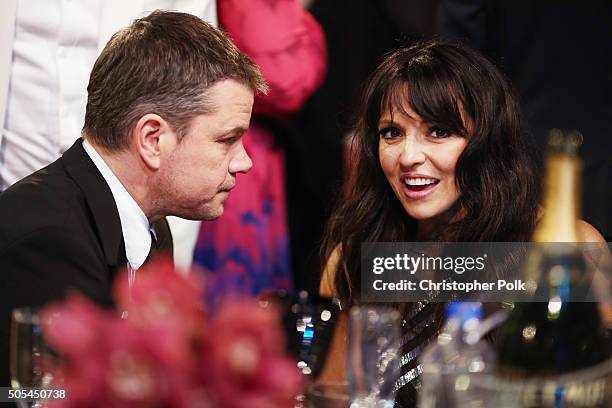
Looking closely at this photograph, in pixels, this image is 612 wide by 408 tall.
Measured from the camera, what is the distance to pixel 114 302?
5.29ft

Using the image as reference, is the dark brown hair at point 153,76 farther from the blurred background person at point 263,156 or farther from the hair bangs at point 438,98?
the blurred background person at point 263,156

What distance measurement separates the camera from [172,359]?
74 cm

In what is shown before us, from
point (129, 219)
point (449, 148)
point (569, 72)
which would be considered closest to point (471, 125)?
point (449, 148)

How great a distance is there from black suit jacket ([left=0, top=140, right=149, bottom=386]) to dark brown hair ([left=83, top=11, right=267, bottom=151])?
11 cm

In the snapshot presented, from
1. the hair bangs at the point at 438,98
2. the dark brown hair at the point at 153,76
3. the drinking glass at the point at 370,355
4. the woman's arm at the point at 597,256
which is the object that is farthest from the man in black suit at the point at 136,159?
the woman's arm at the point at 597,256

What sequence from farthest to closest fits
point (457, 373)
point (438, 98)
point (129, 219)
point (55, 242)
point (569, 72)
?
point (569, 72), point (438, 98), point (129, 219), point (55, 242), point (457, 373)

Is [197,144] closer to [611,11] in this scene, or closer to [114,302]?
[114,302]

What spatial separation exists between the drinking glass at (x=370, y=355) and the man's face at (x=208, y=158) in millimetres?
787

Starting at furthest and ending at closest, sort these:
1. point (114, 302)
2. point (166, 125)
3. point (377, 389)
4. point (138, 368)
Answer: point (166, 125)
point (114, 302)
point (377, 389)
point (138, 368)

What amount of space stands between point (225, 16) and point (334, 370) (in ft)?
4.68

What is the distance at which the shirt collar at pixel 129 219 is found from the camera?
1839 millimetres

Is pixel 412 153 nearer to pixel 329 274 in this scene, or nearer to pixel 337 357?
pixel 329 274

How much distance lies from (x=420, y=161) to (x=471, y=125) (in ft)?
0.42

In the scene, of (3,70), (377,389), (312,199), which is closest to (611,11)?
(312,199)
